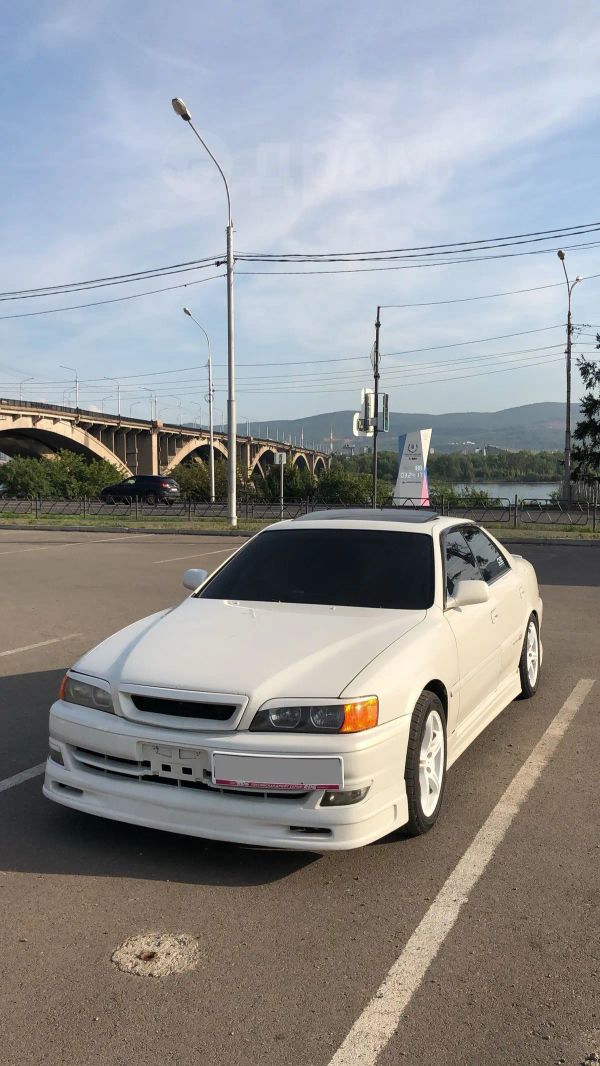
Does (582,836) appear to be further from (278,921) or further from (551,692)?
(551,692)

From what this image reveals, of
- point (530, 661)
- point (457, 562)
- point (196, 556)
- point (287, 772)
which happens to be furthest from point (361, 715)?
point (196, 556)

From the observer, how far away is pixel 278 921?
3201 mm

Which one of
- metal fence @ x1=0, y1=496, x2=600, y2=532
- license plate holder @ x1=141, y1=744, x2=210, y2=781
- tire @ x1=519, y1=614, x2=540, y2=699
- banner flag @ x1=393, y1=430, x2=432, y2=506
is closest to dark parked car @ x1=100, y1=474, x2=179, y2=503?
metal fence @ x1=0, y1=496, x2=600, y2=532

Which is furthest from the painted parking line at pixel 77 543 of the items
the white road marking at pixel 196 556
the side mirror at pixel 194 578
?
the side mirror at pixel 194 578

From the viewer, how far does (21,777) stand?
15.7ft

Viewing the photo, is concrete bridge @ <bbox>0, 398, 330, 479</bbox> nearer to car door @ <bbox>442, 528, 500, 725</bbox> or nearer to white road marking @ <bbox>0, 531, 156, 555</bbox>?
white road marking @ <bbox>0, 531, 156, 555</bbox>

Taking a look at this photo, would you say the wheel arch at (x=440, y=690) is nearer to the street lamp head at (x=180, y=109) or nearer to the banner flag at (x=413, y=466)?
the street lamp head at (x=180, y=109)

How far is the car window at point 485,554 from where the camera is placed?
18.6ft

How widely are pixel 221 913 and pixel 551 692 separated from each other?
4.07 m

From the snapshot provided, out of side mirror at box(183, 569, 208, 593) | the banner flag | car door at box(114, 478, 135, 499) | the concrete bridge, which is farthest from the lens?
the concrete bridge

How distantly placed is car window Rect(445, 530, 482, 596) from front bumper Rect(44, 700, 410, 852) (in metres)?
1.44

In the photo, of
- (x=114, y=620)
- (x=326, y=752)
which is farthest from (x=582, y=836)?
(x=114, y=620)

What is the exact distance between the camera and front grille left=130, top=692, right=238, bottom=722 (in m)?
3.55

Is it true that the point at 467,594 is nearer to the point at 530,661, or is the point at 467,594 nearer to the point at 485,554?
the point at 485,554
